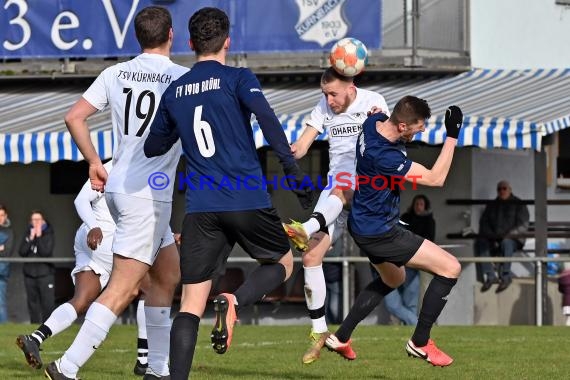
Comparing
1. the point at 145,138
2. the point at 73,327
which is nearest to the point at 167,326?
the point at 145,138

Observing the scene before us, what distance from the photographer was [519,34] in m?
22.8

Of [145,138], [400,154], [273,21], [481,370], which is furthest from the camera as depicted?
[273,21]

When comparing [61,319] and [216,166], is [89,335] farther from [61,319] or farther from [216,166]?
[61,319]

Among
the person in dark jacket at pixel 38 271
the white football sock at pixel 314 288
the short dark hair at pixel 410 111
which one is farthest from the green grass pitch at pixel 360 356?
the person in dark jacket at pixel 38 271

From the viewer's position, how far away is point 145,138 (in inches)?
347

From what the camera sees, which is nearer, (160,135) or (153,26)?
(160,135)

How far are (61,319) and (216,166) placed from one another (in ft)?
10.5

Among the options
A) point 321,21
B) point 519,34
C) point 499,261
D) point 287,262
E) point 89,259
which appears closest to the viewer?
point 287,262

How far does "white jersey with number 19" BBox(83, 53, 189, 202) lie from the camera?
880cm

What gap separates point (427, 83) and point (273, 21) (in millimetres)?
2429

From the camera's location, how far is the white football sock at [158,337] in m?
9.11

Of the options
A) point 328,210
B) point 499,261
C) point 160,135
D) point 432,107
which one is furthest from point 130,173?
point 432,107

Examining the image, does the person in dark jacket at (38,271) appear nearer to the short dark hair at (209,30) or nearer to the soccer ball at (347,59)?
the soccer ball at (347,59)

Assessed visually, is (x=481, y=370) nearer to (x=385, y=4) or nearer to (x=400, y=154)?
(x=400, y=154)
